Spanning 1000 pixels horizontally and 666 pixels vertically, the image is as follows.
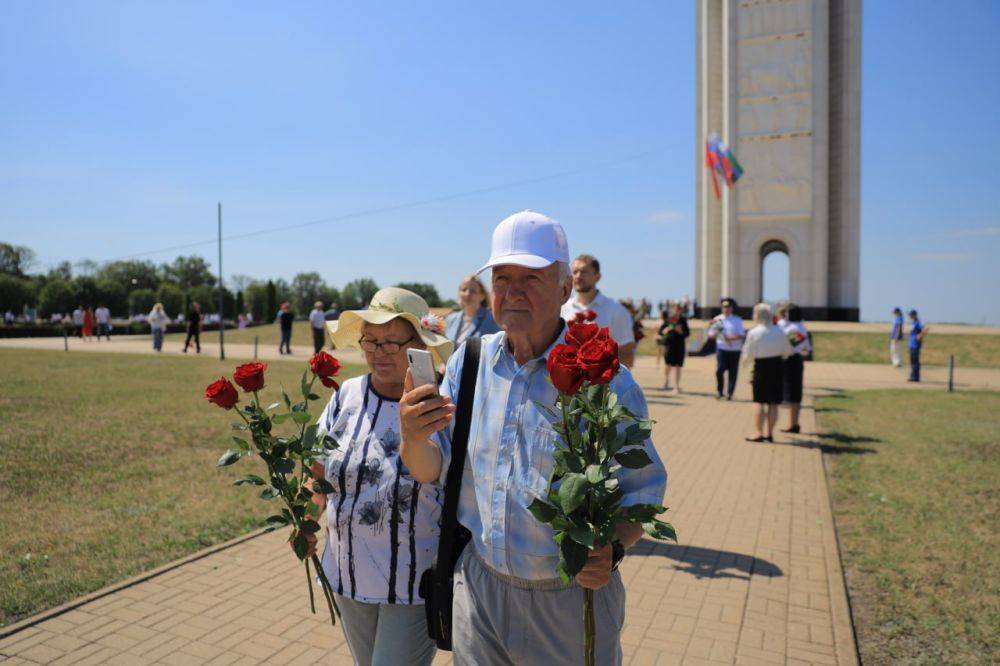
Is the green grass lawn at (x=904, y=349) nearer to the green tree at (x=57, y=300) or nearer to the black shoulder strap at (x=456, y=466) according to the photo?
the black shoulder strap at (x=456, y=466)

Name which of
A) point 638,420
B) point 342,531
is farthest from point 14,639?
point 638,420

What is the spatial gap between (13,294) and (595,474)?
82068 mm

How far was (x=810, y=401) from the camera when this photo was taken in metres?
14.7

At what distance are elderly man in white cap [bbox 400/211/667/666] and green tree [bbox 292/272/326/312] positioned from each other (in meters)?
111

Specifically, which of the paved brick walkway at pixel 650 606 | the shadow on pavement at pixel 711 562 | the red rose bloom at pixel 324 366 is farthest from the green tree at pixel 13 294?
the red rose bloom at pixel 324 366

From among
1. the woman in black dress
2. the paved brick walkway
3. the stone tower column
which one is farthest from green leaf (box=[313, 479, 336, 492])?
the stone tower column

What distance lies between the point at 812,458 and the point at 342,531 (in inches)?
312

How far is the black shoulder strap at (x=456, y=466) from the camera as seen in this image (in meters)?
2.19

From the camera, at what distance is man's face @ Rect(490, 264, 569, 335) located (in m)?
2.04

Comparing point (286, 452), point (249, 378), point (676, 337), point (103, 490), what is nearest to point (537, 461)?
point (286, 452)

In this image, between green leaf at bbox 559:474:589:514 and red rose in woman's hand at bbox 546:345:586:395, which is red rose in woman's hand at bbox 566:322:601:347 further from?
green leaf at bbox 559:474:589:514

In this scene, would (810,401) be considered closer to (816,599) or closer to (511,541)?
(816,599)

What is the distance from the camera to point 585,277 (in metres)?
5.48

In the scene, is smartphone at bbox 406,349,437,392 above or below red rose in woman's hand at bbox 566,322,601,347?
below
